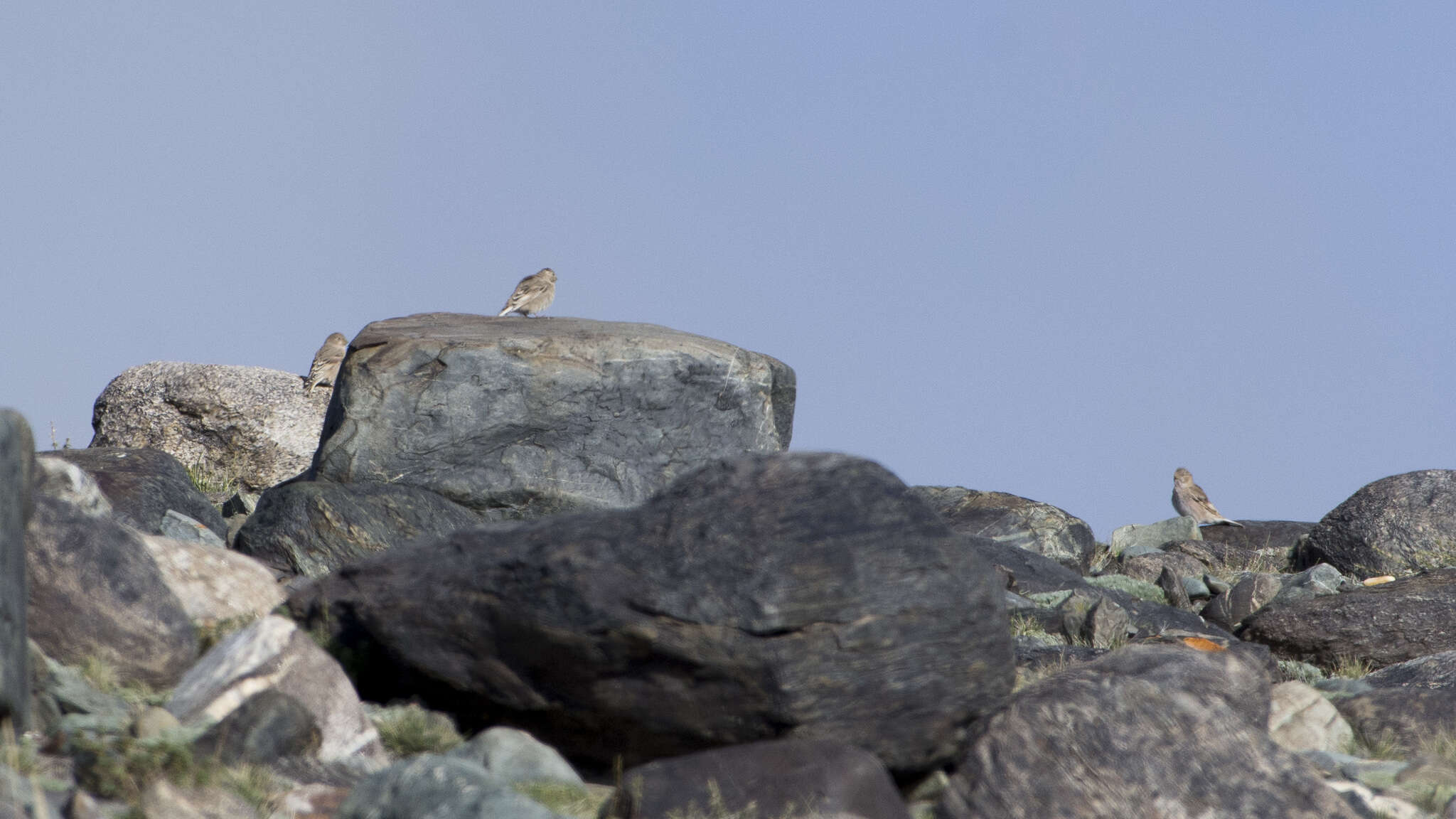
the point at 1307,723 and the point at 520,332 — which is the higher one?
the point at 520,332

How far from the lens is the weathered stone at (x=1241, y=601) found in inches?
631

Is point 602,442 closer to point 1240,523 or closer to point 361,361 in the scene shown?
point 361,361

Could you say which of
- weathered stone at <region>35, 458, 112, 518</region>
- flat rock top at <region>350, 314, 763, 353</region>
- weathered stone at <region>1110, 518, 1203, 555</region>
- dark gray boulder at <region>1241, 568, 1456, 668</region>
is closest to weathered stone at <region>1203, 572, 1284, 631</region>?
dark gray boulder at <region>1241, 568, 1456, 668</region>

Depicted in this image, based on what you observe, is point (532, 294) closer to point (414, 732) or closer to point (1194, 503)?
point (414, 732)

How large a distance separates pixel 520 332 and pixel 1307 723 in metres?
8.46

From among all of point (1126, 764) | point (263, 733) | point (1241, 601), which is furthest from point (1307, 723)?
point (263, 733)

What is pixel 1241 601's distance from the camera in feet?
53.1

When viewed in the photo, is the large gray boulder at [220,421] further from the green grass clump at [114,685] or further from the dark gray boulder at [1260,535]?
the dark gray boulder at [1260,535]

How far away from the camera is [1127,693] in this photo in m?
7.16

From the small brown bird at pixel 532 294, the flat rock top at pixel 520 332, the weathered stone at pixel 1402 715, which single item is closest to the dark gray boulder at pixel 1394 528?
the weathered stone at pixel 1402 715

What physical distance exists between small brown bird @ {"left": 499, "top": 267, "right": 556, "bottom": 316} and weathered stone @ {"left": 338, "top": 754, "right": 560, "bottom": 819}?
11428 millimetres

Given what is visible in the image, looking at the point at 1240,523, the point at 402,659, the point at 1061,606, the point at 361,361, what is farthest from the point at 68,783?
the point at 1240,523

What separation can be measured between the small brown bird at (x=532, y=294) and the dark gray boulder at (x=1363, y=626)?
30.0 ft

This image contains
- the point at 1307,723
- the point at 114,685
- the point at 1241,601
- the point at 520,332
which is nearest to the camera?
the point at 114,685
